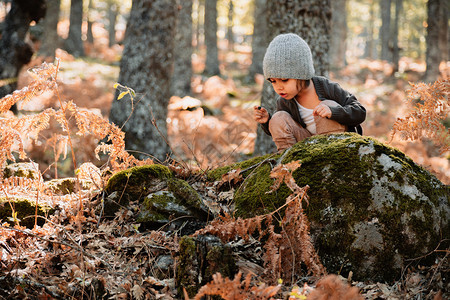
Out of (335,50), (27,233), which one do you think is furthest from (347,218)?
(335,50)

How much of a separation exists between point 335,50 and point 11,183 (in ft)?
76.2

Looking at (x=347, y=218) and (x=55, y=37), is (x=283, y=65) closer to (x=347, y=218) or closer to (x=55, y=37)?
(x=347, y=218)

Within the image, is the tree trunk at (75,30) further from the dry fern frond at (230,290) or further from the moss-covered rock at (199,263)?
the dry fern frond at (230,290)

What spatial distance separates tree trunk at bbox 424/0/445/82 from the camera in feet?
42.0

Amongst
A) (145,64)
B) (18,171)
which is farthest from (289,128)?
(145,64)

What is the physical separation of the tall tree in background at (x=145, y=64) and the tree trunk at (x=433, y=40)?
10288 mm

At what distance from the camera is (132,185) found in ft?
11.9

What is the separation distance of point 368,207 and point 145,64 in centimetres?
464

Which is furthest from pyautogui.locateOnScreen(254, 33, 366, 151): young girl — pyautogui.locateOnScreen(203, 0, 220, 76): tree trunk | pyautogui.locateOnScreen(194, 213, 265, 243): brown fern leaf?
pyautogui.locateOnScreen(203, 0, 220, 76): tree trunk

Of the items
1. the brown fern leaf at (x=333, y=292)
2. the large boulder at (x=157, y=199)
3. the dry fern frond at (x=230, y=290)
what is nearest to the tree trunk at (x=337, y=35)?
the large boulder at (x=157, y=199)

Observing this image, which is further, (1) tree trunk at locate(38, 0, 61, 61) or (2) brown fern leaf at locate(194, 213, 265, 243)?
(1) tree trunk at locate(38, 0, 61, 61)

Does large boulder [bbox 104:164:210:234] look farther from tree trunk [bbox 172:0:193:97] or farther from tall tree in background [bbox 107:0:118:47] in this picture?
tall tree in background [bbox 107:0:118:47]

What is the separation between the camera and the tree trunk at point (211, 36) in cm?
1823

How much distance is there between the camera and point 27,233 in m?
2.95
